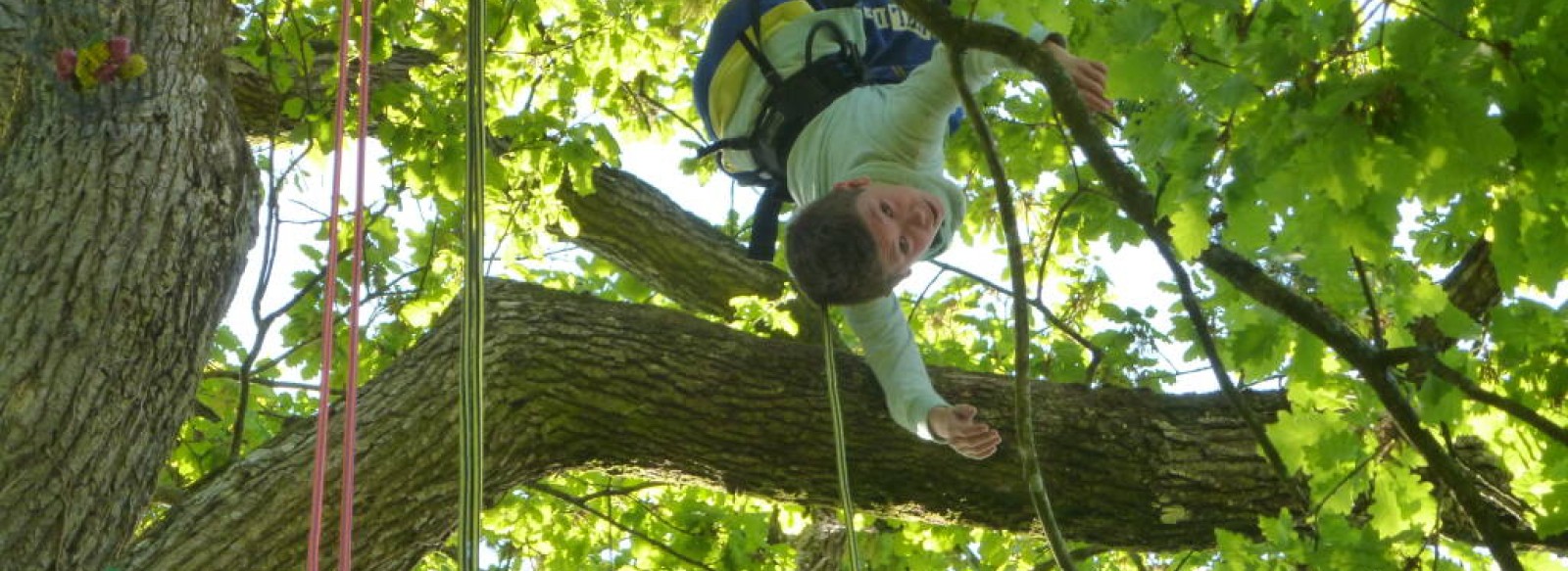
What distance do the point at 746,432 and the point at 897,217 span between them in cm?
64

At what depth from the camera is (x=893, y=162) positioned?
12.0ft

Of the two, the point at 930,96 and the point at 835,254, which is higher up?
the point at 930,96

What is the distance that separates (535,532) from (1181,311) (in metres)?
2.48

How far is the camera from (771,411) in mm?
3660

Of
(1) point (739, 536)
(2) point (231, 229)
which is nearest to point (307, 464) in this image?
(2) point (231, 229)

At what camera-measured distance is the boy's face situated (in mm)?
3557

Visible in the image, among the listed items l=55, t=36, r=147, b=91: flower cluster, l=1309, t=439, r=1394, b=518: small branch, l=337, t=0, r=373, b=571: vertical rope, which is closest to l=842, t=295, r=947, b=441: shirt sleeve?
Answer: l=1309, t=439, r=1394, b=518: small branch

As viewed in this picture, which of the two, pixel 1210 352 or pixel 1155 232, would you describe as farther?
pixel 1210 352

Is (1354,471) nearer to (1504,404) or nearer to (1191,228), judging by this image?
(1191,228)

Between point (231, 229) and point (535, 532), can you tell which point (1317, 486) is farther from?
point (535, 532)

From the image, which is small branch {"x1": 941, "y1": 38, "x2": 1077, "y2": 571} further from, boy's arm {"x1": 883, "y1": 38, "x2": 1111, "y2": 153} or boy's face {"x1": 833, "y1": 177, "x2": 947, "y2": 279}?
boy's face {"x1": 833, "y1": 177, "x2": 947, "y2": 279}

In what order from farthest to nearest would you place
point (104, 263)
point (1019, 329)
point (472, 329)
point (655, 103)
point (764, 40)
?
1. point (655, 103)
2. point (764, 40)
3. point (1019, 329)
4. point (104, 263)
5. point (472, 329)

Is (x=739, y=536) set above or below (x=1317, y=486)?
above

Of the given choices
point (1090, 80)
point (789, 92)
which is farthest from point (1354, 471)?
point (789, 92)
